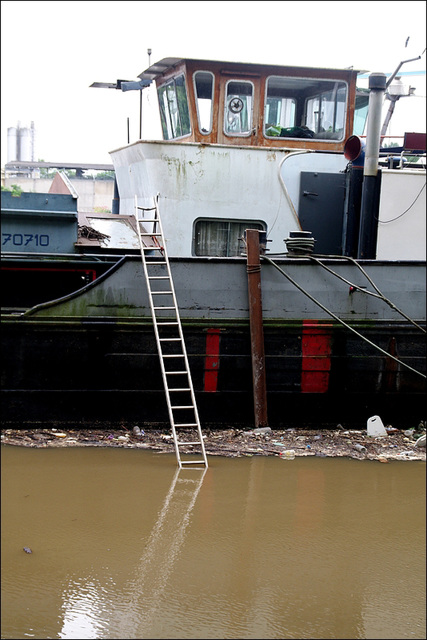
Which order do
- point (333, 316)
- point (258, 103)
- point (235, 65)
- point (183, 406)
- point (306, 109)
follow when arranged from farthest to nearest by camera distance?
point (306, 109)
point (258, 103)
point (235, 65)
point (333, 316)
point (183, 406)

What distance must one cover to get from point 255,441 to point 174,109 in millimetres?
4259

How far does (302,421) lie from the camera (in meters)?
7.25

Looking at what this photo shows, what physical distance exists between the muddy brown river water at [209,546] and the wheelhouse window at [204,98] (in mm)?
3972

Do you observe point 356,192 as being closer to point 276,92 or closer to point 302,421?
point 276,92

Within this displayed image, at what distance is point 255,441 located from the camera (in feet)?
22.3

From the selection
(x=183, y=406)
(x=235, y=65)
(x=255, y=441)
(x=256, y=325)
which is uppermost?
(x=235, y=65)

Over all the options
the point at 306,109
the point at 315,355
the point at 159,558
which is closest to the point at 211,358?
the point at 315,355

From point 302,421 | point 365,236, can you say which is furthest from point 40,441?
point 365,236

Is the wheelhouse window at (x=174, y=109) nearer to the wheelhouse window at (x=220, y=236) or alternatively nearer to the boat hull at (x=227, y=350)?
the wheelhouse window at (x=220, y=236)

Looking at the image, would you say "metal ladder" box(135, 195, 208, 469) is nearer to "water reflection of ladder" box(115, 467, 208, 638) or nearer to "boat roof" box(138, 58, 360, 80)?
"water reflection of ladder" box(115, 467, 208, 638)

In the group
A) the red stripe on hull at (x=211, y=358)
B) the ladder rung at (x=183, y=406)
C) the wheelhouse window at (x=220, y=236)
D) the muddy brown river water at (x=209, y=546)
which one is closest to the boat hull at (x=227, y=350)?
the red stripe on hull at (x=211, y=358)

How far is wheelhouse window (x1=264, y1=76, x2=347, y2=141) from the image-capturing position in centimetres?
841

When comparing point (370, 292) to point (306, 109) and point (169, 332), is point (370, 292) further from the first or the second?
point (306, 109)

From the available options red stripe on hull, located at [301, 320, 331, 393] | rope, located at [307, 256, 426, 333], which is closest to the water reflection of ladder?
red stripe on hull, located at [301, 320, 331, 393]
